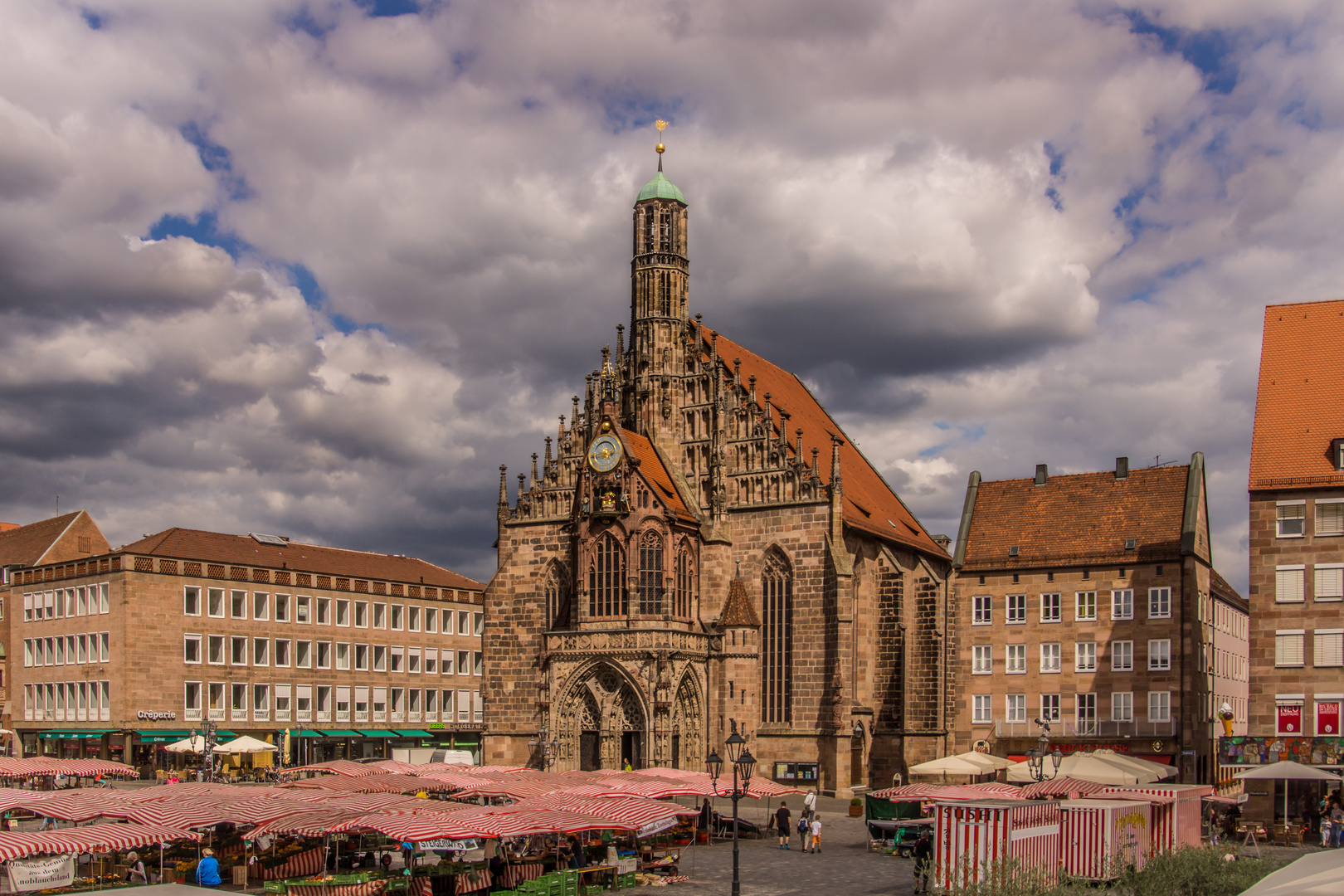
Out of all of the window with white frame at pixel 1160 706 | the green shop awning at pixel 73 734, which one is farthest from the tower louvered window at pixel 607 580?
the green shop awning at pixel 73 734

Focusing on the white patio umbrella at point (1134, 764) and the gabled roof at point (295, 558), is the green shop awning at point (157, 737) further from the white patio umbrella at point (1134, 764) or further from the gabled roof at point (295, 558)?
the white patio umbrella at point (1134, 764)

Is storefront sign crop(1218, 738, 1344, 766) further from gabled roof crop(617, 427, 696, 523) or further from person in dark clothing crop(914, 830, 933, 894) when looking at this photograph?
gabled roof crop(617, 427, 696, 523)

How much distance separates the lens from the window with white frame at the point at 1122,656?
5425 cm

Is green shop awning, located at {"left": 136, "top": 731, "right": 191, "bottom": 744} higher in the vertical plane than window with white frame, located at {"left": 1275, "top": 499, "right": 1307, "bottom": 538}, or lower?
lower

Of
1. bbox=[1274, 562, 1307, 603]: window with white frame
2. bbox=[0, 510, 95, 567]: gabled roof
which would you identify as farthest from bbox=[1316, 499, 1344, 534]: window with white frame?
bbox=[0, 510, 95, 567]: gabled roof

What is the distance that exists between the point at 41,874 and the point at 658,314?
35557 millimetres

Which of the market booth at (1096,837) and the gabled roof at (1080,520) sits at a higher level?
the gabled roof at (1080,520)

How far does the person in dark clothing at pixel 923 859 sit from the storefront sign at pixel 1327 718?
18.8 m

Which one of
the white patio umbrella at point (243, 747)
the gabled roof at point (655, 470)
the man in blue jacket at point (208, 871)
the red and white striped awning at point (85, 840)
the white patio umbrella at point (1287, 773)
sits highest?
the gabled roof at point (655, 470)

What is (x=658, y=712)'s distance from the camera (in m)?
50.1

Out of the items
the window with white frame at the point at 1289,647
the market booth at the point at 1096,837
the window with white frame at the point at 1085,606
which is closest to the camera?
the market booth at the point at 1096,837

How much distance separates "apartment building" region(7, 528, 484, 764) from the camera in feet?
224

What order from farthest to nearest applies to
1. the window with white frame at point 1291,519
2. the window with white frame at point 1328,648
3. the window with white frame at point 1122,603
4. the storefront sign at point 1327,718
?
1. the window with white frame at point 1122,603
2. the window with white frame at point 1291,519
3. the window with white frame at point 1328,648
4. the storefront sign at point 1327,718

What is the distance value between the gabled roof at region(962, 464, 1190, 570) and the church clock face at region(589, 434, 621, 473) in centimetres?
1663
